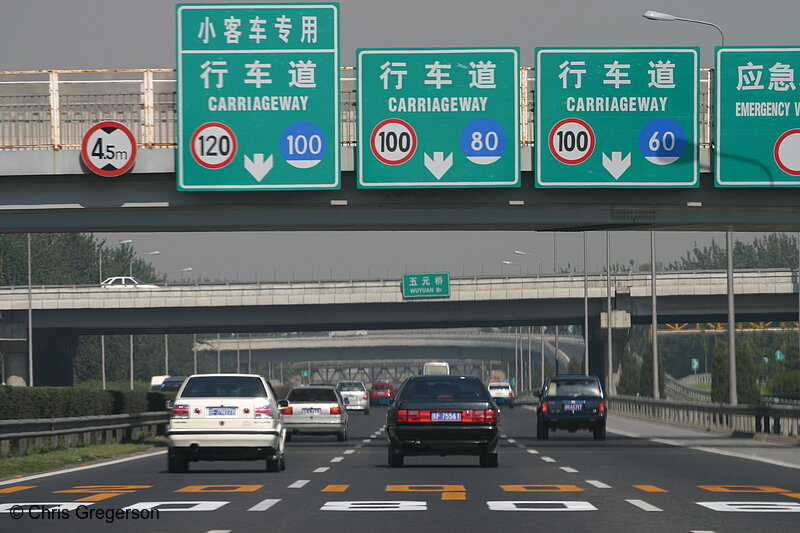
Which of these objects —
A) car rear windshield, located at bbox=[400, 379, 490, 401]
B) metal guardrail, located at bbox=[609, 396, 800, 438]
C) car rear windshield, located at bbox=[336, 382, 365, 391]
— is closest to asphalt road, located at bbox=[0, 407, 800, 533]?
car rear windshield, located at bbox=[400, 379, 490, 401]

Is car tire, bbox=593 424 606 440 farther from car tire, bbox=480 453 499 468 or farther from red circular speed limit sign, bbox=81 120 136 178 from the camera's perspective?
red circular speed limit sign, bbox=81 120 136 178

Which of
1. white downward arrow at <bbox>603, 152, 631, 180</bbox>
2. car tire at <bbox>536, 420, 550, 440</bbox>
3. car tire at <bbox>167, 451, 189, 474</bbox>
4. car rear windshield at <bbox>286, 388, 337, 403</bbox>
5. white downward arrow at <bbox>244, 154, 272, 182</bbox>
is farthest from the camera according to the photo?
car rear windshield at <bbox>286, 388, 337, 403</bbox>

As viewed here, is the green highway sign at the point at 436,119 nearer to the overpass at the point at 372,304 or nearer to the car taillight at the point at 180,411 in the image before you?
the car taillight at the point at 180,411

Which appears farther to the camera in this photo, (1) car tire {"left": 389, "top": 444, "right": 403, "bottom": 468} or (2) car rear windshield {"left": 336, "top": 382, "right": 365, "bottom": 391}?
(2) car rear windshield {"left": 336, "top": 382, "right": 365, "bottom": 391}

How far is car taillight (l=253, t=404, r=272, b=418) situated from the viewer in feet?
68.2

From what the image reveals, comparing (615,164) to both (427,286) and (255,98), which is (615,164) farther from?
(427,286)

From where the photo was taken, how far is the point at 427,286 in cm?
7638

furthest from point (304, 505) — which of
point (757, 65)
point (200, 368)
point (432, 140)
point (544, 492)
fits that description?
point (200, 368)

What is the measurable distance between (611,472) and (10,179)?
13.5 metres

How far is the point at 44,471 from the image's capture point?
21766mm

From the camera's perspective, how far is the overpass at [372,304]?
75.4 m

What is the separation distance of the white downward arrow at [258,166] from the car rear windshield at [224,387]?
6.57 meters

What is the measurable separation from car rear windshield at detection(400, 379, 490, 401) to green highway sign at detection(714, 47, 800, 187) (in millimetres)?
8032

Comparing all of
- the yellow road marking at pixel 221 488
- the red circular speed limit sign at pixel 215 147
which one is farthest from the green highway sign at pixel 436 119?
the yellow road marking at pixel 221 488
